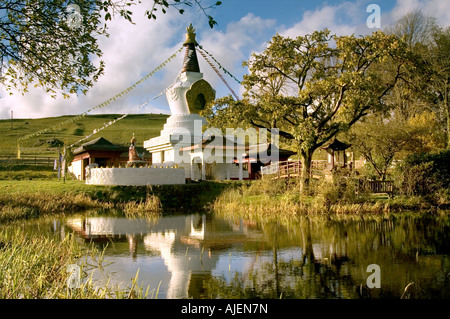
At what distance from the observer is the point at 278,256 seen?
10.9 meters

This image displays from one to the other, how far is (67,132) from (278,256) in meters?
81.0

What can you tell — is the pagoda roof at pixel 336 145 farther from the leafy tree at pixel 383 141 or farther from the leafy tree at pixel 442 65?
the leafy tree at pixel 442 65

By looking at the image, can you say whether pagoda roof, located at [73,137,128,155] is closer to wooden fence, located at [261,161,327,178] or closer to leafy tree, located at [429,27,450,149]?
wooden fence, located at [261,161,327,178]

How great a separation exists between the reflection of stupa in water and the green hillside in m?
50.4

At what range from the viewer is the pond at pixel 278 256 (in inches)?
315

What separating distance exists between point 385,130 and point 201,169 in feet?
42.0

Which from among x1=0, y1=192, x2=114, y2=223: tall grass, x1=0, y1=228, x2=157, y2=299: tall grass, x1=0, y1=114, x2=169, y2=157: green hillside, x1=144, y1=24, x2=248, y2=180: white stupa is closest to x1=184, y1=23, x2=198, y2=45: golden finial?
x1=144, y1=24, x2=248, y2=180: white stupa

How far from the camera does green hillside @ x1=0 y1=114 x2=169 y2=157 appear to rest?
68.9 metres

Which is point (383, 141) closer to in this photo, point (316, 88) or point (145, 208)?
point (316, 88)

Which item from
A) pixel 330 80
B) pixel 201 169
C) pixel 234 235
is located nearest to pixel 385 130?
pixel 330 80

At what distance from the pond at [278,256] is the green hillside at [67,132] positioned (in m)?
54.1

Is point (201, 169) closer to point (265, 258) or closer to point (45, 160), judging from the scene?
point (265, 258)

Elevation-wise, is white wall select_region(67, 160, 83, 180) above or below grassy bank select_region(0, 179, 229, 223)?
above

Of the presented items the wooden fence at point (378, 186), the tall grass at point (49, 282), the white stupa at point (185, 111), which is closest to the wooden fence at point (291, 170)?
the wooden fence at point (378, 186)
